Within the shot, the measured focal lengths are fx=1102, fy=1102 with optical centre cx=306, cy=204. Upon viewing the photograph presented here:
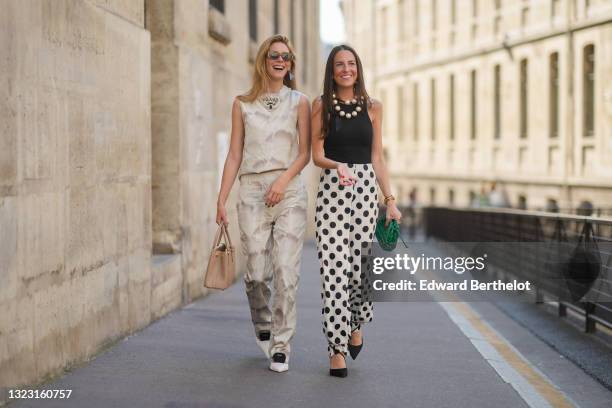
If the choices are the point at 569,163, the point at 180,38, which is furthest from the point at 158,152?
the point at 569,163

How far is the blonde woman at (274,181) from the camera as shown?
653cm

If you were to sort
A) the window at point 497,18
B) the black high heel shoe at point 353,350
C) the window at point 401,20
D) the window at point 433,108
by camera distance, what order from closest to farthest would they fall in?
the black high heel shoe at point 353,350
the window at point 497,18
the window at point 433,108
the window at point 401,20

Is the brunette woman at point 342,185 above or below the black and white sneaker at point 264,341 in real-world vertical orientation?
above

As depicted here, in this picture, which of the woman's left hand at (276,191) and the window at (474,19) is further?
the window at (474,19)

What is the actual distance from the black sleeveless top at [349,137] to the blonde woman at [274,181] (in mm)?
216

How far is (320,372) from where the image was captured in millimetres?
6676

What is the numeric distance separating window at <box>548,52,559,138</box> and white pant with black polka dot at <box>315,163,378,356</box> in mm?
26569

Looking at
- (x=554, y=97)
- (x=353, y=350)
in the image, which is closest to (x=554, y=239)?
(x=353, y=350)

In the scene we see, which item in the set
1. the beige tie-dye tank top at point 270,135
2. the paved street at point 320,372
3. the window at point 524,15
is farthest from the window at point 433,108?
the beige tie-dye tank top at point 270,135

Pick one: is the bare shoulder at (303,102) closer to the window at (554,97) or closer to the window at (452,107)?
the window at (554,97)

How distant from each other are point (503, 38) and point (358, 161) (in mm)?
30617

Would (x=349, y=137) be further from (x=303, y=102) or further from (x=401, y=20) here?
(x=401, y=20)

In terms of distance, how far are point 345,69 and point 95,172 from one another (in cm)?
181

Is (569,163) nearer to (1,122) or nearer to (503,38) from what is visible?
(503,38)
